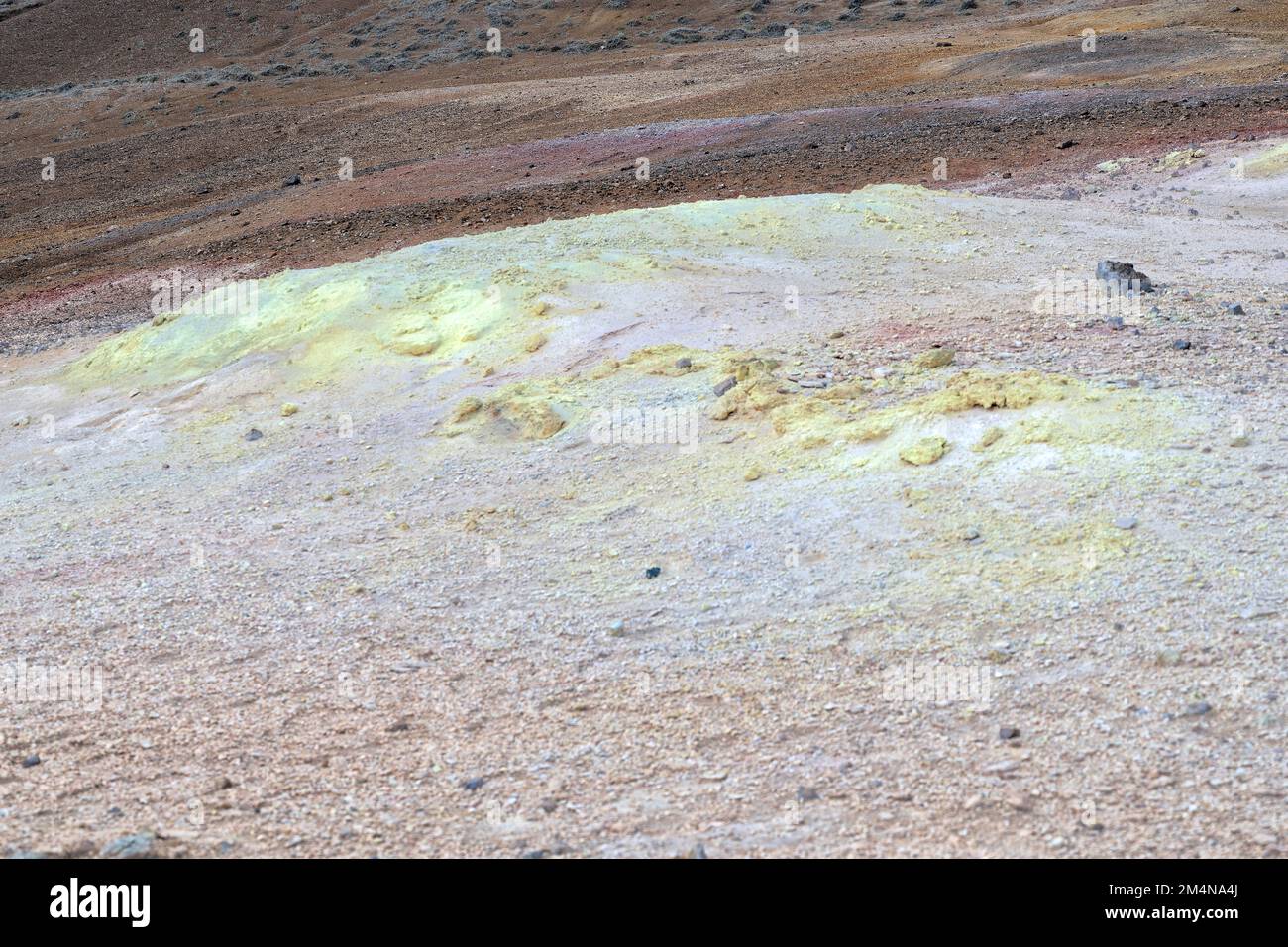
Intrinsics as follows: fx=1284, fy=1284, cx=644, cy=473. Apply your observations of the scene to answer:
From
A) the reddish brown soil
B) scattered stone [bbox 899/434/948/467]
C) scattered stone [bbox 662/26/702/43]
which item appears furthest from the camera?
scattered stone [bbox 662/26/702/43]

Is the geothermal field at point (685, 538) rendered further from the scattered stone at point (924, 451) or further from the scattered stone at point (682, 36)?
the scattered stone at point (682, 36)

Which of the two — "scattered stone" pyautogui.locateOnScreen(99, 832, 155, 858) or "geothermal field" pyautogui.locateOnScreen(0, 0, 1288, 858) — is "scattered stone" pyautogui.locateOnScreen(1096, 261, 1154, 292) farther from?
"scattered stone" pyautogui.locateOnScreen(99, 832, 155, 858)

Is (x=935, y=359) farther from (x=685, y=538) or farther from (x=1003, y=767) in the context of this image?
(x=1003, y=767)

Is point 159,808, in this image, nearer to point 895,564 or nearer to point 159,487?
point 895,564

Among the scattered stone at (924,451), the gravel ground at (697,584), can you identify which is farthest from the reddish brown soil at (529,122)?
the scattered stone at (924,451)

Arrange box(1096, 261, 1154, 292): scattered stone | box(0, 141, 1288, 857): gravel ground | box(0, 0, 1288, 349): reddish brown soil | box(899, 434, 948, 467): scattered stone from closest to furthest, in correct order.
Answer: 1. box(0, 141, 1288, 857): gravel ground
2. box(899, 434, 948, 467): scattered stone
3. box(1096, 261, 1154, 292): scattered stone
4. box(0, 0, 1288, 349): reddish brown soil

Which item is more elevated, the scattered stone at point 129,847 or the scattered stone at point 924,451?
the scattered stone at point 924,451

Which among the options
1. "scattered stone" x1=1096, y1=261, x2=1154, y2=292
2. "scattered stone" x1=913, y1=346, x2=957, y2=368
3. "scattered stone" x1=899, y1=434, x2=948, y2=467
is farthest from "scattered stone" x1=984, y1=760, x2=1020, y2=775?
"scattered stone" x1=1096, y1=261, x2=1154, y2=292

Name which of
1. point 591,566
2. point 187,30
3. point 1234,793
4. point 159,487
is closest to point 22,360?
point 159,487
